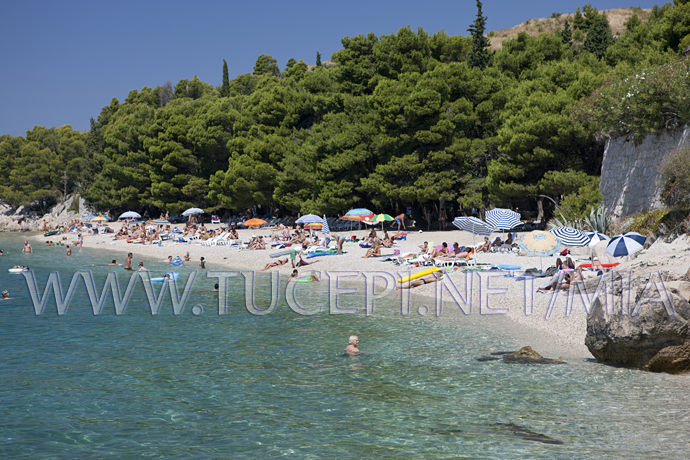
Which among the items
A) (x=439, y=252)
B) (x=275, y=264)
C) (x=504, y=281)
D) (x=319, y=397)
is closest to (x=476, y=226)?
(x=439, y=252)

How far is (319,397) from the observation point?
1112 centimetres

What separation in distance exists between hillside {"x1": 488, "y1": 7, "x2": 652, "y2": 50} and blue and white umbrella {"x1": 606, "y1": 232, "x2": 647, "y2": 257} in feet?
312

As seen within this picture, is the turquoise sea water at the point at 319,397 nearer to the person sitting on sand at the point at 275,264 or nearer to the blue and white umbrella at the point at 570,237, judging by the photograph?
the blue and white umbrella at the point at 570,237

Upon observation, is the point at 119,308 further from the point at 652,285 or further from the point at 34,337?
the point at 652,285

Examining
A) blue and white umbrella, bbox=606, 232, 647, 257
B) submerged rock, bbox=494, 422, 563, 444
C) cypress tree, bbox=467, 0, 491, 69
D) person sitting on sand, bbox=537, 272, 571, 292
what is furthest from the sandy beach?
cypress tree, bbox=467, 0, 491, 69

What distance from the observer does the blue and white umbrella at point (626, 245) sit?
1678 cm

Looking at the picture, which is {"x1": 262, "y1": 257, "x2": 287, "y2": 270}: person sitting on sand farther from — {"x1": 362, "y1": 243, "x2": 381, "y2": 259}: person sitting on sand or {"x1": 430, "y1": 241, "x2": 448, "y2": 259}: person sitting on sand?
{"x1": 430, "y1": 241, "x2": 448, "y2": 259}: person sitting on sand

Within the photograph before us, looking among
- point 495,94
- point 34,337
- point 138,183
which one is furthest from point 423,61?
point 138,183

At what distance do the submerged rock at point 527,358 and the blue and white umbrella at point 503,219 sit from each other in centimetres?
1265

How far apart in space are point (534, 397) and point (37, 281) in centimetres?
2638

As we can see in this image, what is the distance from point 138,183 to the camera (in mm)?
70125

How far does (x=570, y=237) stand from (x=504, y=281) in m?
2.69

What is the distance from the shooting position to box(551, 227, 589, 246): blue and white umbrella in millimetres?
19641

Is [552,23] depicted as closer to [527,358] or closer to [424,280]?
[424,280]
